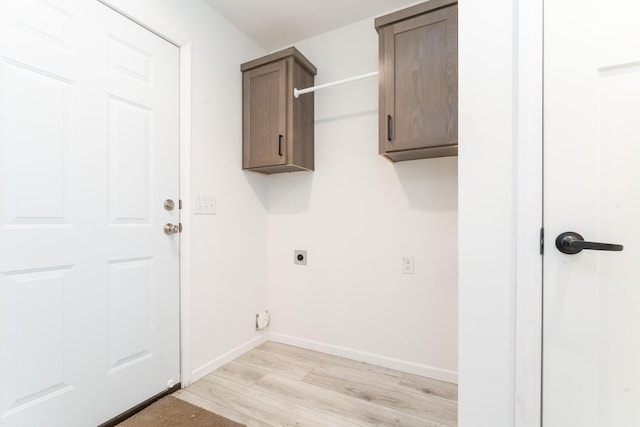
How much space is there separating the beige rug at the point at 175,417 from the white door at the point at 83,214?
0.27ft

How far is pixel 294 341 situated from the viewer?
2246 mm

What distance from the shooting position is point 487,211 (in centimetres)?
85

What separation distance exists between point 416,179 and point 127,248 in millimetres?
1749

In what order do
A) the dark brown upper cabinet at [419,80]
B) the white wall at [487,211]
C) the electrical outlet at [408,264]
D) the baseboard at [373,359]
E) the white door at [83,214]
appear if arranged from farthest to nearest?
the electrical outlet at [408,264] < the baseboard at [373,359] < the dark brown upper cabinet at [419,80] < the white door at [83,214] < the white wall at [487,211]

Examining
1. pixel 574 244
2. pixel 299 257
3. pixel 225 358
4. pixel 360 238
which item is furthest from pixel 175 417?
pixel 574 244

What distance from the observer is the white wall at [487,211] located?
2.69ft

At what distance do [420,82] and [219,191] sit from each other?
1.44m

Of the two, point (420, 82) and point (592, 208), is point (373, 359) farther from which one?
point (420, 82)

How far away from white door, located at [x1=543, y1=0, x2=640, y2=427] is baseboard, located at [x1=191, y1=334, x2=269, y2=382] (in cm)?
177

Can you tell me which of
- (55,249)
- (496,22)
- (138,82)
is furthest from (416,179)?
(55,249)

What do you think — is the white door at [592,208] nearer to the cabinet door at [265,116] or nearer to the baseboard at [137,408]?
the cabinet door at [265,116]

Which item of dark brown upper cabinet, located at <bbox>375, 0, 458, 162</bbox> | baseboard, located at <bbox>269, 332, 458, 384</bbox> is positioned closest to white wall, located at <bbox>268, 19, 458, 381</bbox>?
baseboard, located at <bbox>269, 332, 458, 384</bbox>

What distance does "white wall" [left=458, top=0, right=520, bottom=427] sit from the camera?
32.3 inches

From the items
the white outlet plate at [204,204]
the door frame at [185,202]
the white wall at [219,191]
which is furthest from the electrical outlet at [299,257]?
the door frame at [185,202]
